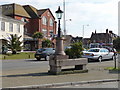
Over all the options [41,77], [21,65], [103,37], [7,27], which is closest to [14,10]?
[7,27]

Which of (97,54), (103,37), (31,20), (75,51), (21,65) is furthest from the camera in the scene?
(103,37)

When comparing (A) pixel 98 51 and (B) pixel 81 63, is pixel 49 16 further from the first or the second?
(B) pixel 81 63

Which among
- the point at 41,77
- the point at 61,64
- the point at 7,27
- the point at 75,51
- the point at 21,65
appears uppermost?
the point at 7,27

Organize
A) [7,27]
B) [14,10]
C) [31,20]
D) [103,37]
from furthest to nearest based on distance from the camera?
[103,37]
[31,20]
[14,10]
[7,27]

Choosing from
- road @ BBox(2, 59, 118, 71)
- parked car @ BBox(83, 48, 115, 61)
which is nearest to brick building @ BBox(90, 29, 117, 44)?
parked car @ BBox(83, 48, 115, 61)

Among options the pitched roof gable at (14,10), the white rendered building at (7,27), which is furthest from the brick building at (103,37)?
the white rendered building at (7,27)

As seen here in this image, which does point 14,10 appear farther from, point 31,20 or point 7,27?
point 7,27

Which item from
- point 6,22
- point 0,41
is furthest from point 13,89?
point 6,22

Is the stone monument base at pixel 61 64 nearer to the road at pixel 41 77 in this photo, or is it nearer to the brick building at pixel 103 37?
the road at pixel 41 77

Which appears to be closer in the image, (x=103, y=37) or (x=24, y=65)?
(x=24, y=65)

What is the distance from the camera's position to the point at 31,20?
67.2 metres

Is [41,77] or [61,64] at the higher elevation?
[61,64]

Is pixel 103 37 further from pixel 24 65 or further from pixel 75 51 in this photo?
pixel 75 51

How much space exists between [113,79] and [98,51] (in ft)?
40.3
